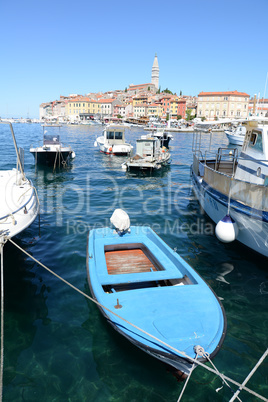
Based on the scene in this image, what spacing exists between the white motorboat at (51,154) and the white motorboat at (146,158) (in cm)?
579

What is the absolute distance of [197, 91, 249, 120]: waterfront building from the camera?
120 meters

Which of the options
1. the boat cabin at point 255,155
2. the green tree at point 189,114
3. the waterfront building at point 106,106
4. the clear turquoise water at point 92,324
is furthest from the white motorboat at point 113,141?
the waterfront building at point 106,106

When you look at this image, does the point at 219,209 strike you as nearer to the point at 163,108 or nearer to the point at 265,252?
the point at 265,252

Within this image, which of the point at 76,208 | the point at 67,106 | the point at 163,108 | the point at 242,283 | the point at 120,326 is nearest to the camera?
the point at 120,326

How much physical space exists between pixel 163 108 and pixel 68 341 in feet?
464

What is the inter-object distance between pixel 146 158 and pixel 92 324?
64.4ft

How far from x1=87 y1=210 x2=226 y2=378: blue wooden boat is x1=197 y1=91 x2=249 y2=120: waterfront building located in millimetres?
122124

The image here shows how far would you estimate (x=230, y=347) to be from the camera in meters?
6.01

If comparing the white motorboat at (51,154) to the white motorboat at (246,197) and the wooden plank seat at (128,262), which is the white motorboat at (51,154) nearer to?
the white motorboat at (246,197)

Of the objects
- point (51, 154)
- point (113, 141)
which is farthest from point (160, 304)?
point (113, 141)

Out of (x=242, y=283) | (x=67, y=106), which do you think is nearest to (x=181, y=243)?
(x=242, y=283)

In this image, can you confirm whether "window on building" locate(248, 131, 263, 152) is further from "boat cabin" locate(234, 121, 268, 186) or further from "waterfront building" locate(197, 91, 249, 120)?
"waterfront building" locate(197, 91, 249, 120)

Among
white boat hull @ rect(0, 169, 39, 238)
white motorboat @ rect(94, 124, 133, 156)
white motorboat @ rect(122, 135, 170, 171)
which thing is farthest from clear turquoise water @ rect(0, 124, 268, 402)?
white motorboat @ rect(94, 124, 133, 156)

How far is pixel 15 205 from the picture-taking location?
894 centimetres
